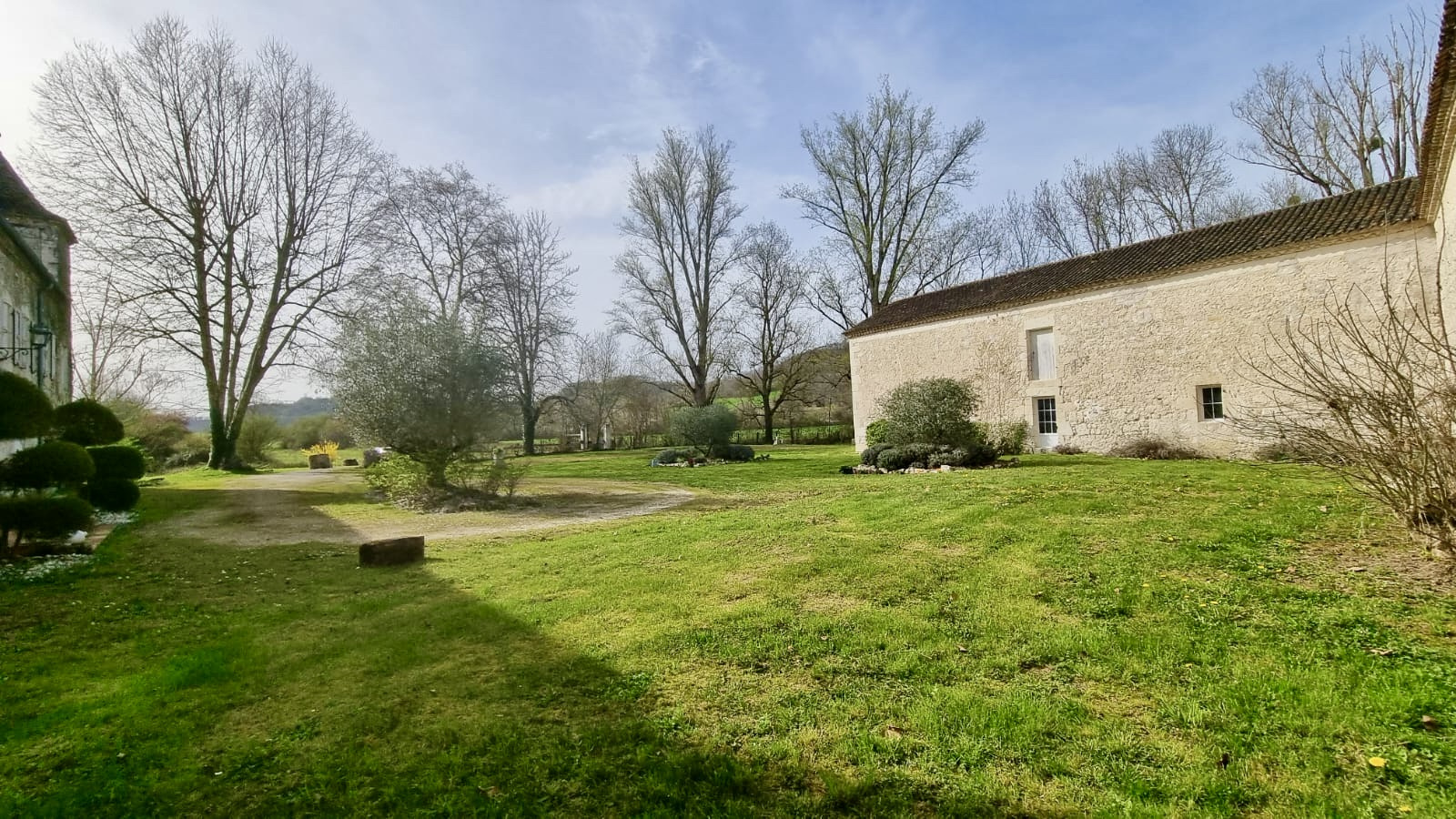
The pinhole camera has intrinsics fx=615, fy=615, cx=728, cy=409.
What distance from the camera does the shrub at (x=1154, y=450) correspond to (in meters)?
15.3

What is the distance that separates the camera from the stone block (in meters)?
6.75

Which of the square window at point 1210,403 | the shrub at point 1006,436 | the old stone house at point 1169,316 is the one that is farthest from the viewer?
the shrub at point 1006,436

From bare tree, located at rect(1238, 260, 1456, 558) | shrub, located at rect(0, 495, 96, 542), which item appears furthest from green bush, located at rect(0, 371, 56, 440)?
bare tree, located at rect(1238, 260, 1456, 558)

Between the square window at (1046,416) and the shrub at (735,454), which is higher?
the square window at (1046,416)

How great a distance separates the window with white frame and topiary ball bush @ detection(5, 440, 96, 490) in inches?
801

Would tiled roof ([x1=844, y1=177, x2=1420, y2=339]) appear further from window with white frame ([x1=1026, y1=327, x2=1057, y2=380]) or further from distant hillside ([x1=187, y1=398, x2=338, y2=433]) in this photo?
distant hillside ([x1=187, y1=398, x2=338, y2=433])

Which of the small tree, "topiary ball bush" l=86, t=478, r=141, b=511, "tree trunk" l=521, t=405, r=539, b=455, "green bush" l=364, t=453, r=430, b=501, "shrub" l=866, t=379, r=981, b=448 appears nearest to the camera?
"topiary ball bush" l=86, t=478, r=141, b=511

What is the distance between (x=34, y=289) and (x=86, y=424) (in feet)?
20.7

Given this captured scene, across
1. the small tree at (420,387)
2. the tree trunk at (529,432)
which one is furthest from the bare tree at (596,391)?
the small tree at (420,387)

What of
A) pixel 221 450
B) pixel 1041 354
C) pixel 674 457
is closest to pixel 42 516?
pixel 674 457

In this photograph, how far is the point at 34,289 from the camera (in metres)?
12.6

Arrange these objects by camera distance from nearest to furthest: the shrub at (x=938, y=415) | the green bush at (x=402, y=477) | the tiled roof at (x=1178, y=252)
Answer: the green bush at (x=402, y=477), the tiled roof at (x=1178, y=252), the shrub at (x=938, y=415)

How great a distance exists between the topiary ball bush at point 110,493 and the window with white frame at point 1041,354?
67.4 feet

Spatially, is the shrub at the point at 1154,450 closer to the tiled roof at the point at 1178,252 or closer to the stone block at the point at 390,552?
the tiled roof at the point at 1178,252
